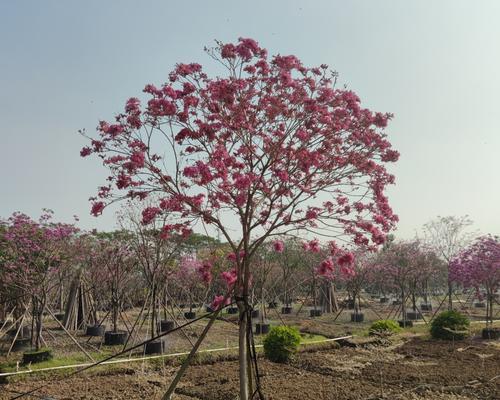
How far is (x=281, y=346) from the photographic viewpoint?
1031 cm

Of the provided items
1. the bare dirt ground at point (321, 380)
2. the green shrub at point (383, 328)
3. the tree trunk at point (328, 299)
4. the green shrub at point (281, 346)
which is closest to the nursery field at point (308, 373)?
the bare dirt ground at point (321, 380)

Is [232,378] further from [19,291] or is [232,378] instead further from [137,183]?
[19,291]

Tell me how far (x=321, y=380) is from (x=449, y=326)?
6655 millimetres

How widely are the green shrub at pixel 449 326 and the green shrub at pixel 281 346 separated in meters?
5.34

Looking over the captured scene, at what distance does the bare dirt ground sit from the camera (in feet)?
24.6

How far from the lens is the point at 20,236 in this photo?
11.4 m

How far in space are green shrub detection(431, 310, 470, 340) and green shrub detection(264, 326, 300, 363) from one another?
17.5ft

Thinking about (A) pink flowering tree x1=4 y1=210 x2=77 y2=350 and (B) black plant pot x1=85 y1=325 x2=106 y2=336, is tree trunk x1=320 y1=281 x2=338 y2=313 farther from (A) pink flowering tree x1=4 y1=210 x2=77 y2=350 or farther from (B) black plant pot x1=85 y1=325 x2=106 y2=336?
(A) pink flowering tree x1=4 y1=210 x2=77 y2=350

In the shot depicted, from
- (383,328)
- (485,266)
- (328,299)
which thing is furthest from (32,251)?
(328,299)

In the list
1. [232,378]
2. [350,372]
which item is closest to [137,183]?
[232,378]

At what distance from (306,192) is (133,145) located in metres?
2.11

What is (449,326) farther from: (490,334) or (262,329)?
(262,329)

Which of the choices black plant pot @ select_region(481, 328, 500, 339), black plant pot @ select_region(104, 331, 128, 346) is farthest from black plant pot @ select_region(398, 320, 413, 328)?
black plant pot @ select_region(104, 331, 128, 346)

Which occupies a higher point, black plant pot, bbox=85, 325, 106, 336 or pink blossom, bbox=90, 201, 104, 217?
pink blossom, bbox=90, 201, 104, 217
